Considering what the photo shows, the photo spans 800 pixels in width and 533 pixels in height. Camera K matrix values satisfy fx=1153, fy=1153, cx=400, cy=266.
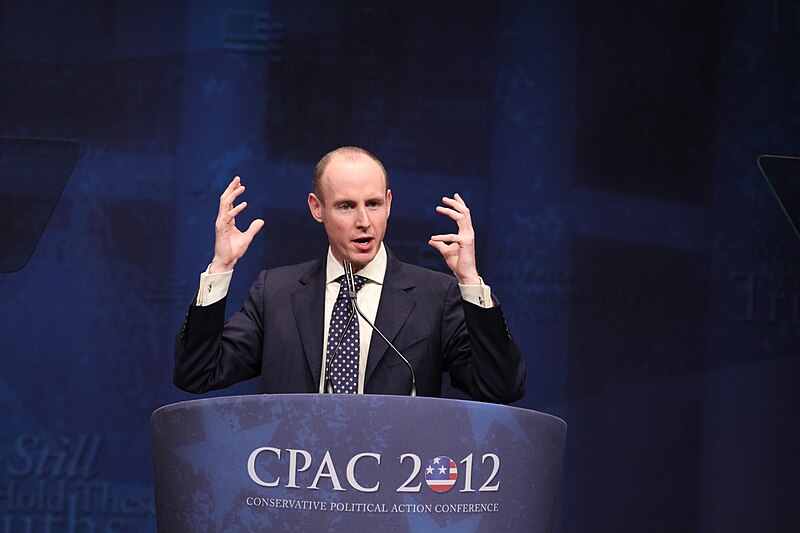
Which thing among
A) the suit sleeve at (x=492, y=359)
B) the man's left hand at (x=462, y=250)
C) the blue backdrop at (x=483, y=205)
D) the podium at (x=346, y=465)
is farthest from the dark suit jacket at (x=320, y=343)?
the blue backdrop at (x=483, y=205)

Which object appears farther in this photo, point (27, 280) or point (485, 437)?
point (27, 280)

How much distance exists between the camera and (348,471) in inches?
65.0

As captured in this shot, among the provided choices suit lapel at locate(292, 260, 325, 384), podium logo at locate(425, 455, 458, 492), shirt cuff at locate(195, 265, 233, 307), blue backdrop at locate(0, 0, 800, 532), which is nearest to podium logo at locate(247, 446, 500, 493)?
podium logo at locate(425, 455, 458, 492)

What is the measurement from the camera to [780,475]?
12.2ft

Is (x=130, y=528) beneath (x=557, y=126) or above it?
beneath

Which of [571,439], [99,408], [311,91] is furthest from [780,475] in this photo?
[99,408]

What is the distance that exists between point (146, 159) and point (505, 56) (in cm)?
121

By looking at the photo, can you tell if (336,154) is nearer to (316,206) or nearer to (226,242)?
(316,206)

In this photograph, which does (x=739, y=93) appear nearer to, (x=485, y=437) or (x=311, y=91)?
(x=311, y=91)

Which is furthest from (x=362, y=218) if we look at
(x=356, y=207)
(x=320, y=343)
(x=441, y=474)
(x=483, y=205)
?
(x=483, y=205)

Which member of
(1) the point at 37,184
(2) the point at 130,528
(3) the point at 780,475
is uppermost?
(1) the point at 37,184

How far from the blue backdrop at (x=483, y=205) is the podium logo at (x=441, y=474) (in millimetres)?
2008

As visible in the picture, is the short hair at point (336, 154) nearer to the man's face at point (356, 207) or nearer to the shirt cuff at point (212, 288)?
the man's face at point (356, 207)

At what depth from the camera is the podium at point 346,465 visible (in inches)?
65.0
